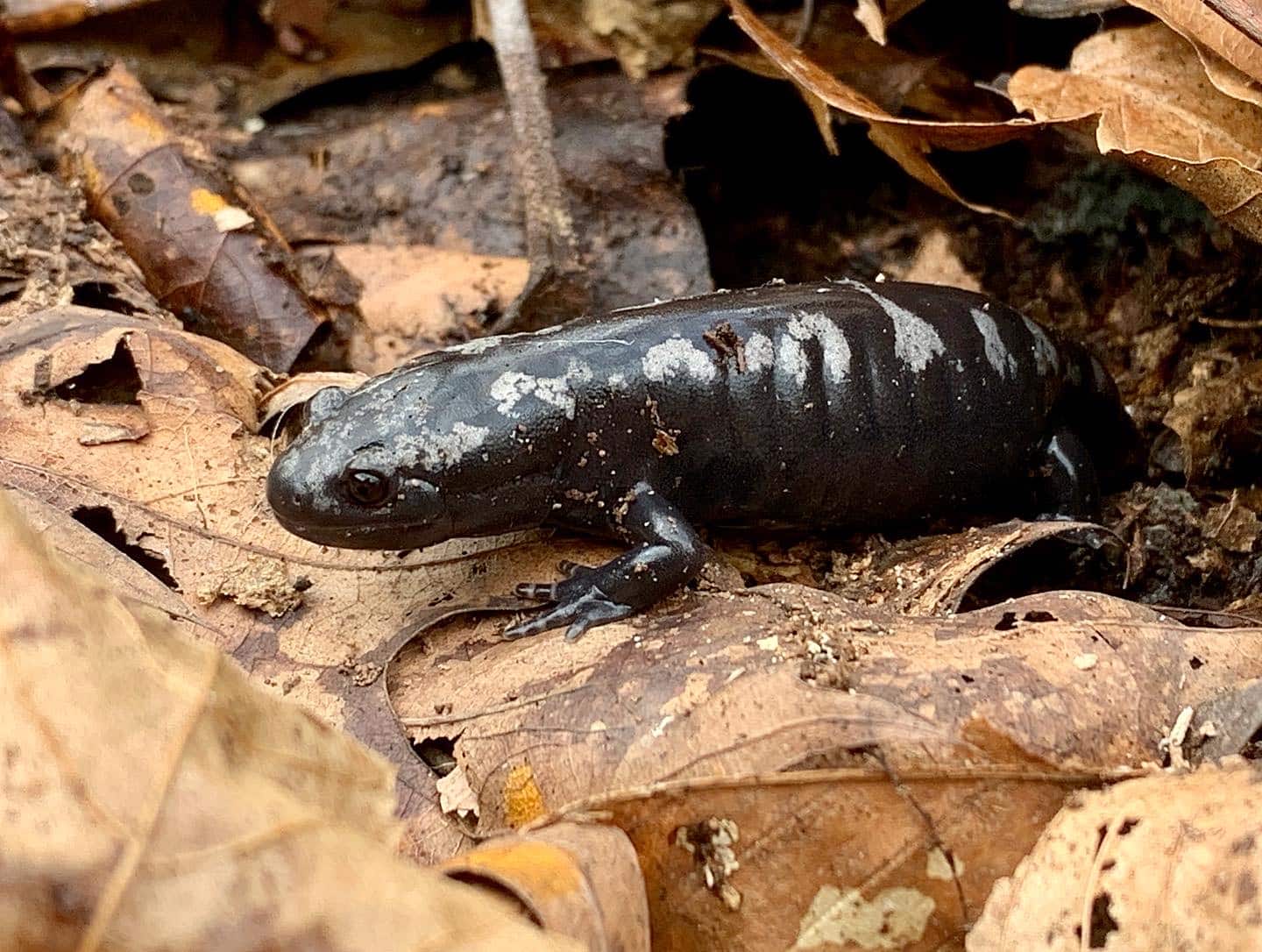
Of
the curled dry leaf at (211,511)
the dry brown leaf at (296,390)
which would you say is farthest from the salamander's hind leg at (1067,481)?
the dry brown leaf at (296,390)

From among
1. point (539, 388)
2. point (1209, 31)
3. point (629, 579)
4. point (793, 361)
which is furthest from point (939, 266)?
point (629, 579)

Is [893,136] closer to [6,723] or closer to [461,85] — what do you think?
[461,85]

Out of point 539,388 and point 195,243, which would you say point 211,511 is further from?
point 195,243

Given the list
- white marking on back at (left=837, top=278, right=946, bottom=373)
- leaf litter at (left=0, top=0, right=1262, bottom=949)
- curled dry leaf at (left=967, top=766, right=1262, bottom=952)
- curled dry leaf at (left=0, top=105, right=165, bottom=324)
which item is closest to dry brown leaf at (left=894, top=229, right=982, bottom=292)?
leaf litter at (left=0, top=0, right=1262, bottom=949)

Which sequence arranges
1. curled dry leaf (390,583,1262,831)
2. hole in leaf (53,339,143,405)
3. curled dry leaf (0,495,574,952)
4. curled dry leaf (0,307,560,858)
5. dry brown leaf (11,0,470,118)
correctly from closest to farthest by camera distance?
→ curled dry leaf (0,495,574,952) < curled dry leaf (390,583,1262,831) < curled dry leaf (0,307,560,858) < hole in leaf (53,339,143,405) < dry brown leaf (11,0,470,118)

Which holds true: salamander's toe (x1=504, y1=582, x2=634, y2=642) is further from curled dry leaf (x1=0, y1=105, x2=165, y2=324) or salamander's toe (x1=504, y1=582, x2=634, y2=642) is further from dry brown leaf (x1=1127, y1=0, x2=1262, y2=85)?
dry brown leaf (x1=1127, y1=0, x2=1262, y2=85)

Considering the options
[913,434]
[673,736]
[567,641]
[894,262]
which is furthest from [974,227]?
[673,736]
